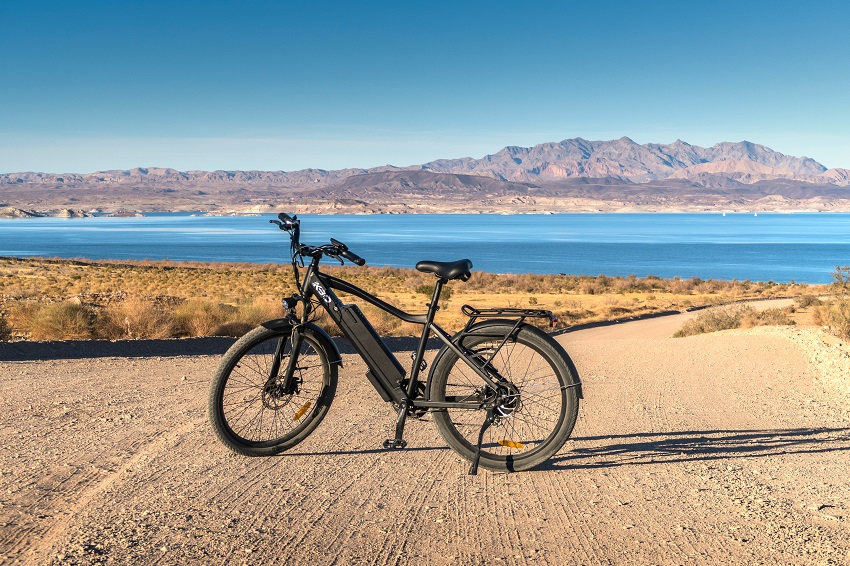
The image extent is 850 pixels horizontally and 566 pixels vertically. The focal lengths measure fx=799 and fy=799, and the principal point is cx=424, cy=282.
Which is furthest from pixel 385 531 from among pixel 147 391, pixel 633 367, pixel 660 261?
pixel 660 261

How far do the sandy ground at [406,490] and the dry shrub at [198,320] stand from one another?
8.32m

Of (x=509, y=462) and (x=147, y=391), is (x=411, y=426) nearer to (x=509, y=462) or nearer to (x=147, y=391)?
(x=509, y=462)

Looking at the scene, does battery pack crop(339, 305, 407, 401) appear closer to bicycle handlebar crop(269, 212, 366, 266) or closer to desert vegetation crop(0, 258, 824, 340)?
bicycle handlebar crop(269, 212, 366, 266)

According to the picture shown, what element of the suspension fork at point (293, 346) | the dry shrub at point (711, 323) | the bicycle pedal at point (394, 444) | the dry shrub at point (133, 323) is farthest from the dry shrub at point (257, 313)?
the bicycle pedal at point (394, 444)

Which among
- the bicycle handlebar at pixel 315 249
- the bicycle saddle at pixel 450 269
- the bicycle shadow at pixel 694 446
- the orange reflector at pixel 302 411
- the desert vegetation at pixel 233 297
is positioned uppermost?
the bicycle handlebar at pixel 315 249

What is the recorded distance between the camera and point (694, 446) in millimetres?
6191

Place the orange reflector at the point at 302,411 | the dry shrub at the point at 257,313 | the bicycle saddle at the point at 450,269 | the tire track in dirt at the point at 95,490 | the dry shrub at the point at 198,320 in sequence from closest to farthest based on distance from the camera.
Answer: the tire track in dirt at the point at 95,490 < the bicycle saddle at the point at 450,269 < the orange reflector at the point at 302,411 < the dry shrub at the point at 198,320 < the dry shrub at the point at 257,313

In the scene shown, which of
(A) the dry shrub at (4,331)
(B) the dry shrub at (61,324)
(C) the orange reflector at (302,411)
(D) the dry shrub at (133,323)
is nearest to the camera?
(C) the orange reflector at (302,411)

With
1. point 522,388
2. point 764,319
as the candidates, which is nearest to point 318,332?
point 522,388

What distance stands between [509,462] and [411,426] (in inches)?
65.9

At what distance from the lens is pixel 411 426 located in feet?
21.9

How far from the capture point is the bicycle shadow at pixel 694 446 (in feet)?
18.5

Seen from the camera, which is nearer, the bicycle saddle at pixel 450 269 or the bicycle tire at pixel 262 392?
the bicycle saddle at pixel 450 269

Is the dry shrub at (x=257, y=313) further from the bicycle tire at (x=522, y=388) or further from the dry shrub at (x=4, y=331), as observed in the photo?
the bicycle tire at (x=522, y=388)
